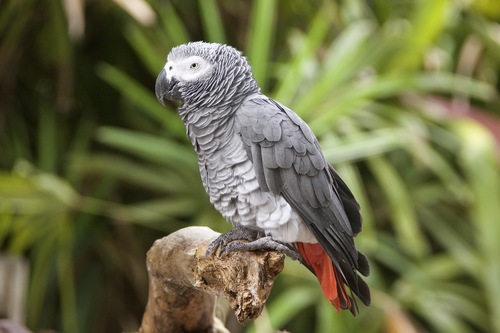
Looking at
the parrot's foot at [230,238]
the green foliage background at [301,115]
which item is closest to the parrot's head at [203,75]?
the parrot's foot at [230,238]

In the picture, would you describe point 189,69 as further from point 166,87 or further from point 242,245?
point 242,245

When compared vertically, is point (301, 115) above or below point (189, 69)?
above

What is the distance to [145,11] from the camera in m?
1.36

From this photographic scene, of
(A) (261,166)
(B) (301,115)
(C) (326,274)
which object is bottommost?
(C) (326,274)

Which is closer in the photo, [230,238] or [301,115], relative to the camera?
[230,238]

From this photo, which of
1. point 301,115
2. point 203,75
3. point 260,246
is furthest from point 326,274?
point 301,115

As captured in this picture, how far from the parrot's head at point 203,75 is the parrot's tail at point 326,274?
179 millimetres

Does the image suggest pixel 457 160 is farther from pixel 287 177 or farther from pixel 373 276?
pixel 287 177

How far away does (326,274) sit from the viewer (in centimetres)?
73

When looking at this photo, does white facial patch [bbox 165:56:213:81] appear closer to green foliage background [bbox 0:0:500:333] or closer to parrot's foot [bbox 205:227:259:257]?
parrot's foot [bbox 205:227:259:257]

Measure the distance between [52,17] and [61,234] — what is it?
46 centimetres

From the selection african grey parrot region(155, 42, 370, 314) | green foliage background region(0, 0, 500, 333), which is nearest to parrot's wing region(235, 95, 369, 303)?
african grey parrot region(155, 42, 370, 314)

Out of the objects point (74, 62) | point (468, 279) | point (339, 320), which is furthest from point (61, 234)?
point (468, 279)

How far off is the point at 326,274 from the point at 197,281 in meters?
0.13
